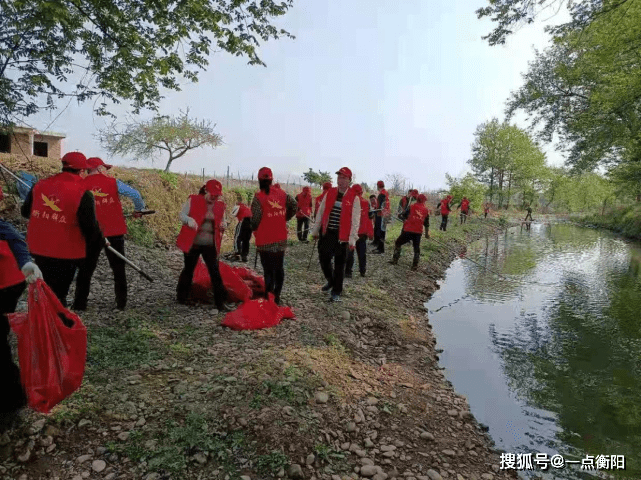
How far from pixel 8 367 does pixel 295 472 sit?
202 centimetres

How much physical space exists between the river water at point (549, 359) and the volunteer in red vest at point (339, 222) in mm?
2174

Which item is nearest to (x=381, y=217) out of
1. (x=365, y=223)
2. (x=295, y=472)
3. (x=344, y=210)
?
(x=365, y=223)

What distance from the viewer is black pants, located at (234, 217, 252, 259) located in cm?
973

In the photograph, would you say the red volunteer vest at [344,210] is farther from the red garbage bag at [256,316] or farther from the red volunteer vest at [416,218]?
the red volunteer vest at [416,218]

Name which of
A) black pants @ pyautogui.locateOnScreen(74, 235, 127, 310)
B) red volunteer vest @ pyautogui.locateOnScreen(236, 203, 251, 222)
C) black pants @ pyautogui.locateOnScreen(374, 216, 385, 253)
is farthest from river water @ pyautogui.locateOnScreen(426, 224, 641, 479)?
red volunteer vest @ pyautogui.locateOnScreen(236, 203, 251, 222)

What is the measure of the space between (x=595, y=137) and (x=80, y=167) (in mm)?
14370

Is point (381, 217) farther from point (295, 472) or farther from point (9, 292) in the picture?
point (9, 292)

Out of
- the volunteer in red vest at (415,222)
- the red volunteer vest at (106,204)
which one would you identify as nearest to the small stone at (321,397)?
the red volunteer vest at (106,204)

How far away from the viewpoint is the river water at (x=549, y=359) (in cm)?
409

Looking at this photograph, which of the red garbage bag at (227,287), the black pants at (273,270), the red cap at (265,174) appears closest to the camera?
the red cap at (265,174)

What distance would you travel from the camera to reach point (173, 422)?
9.89 ft

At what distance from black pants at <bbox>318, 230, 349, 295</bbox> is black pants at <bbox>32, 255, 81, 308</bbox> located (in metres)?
3.42

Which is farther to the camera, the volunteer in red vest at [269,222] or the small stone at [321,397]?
the volunteer in red vest at [269,222]

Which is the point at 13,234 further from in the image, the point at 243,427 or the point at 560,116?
the point at 560,116
